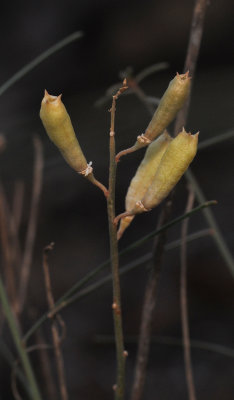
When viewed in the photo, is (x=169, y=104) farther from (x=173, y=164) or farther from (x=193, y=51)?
(x=193, y=51)

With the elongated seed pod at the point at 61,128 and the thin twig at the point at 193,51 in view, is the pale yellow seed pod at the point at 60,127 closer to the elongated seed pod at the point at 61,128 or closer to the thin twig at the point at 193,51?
the elongated seed pod at the point at 61,128

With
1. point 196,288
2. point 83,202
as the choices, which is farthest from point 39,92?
point 196,288

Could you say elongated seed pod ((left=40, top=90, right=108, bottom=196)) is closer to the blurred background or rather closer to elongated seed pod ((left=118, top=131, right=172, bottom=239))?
elongated seed pod ((left=118, top=131, right=172, bottom=239))

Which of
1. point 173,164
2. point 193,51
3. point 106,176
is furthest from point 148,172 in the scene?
point 106,176

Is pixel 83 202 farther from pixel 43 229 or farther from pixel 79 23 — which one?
pixel 79 23

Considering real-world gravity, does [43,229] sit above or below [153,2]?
below

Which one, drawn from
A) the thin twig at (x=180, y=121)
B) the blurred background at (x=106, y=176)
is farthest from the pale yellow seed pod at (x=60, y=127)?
the blurred background at (x=106, y=176)

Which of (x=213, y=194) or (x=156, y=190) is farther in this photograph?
(x=213, y=194)
